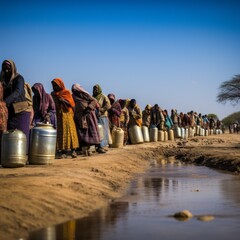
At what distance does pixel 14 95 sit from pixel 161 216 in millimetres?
3691

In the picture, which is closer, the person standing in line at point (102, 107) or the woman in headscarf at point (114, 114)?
the person standing in line at point (102, 107)

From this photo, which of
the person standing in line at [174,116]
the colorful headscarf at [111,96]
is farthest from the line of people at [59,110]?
the person standing in line at [174,116]

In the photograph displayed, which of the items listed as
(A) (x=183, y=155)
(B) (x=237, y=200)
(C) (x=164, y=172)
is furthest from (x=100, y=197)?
(A) (x=183, y=155)

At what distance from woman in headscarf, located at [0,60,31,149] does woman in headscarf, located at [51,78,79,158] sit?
1.79 m

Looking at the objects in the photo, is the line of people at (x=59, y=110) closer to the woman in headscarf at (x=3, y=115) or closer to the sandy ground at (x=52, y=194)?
the woman in headscarf at (x=3, y=115)

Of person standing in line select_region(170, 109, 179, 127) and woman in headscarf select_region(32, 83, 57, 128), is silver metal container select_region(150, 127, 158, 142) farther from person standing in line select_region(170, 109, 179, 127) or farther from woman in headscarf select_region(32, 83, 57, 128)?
woman in headscarf select_region(32, 83, 57, 128)

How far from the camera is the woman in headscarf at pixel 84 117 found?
9.77m

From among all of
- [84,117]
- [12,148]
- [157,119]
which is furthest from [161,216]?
[157,119]

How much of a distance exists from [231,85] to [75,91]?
1723cm

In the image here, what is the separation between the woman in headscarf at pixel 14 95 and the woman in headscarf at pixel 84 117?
2.52 metres

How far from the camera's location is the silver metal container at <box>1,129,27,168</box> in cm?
640

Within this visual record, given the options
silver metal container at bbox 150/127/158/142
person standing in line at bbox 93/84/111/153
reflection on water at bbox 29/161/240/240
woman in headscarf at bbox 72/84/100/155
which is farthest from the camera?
silver metal container at bbox 150/127/158/142

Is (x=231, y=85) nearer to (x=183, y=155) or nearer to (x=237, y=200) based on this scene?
(x=183, y=155)

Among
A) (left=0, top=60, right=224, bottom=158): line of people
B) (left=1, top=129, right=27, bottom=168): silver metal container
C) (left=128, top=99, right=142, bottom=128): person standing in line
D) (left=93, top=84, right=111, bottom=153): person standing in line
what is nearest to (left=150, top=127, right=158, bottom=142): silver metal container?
(left=128, top=99, right=142, bottom=128): person standing in line
